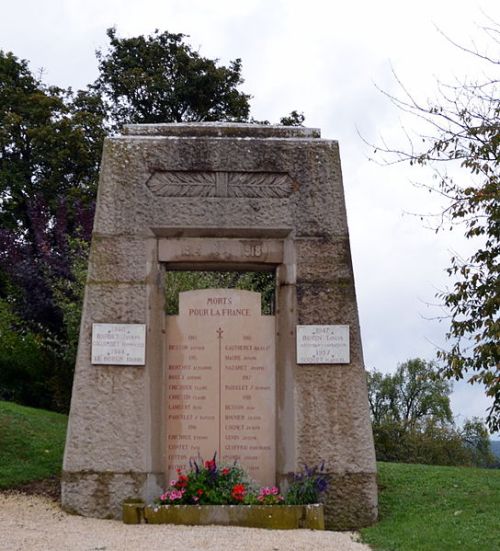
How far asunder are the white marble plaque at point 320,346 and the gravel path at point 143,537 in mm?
1865

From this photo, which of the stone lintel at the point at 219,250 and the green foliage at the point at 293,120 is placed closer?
the stone lintel at the point at 219,250

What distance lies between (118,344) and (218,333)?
112 cm

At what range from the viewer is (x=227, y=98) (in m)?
30.8

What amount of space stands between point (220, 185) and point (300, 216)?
98 centimetres

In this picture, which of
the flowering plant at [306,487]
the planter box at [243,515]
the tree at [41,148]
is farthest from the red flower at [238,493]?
the tree at [41,148]

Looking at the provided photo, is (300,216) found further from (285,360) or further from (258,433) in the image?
(258,433)

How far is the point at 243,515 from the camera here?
8734 mm

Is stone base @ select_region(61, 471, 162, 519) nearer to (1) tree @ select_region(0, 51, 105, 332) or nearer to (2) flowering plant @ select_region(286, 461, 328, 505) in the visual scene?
(2) flowering plant @ select_region(286, 461, 328, 505)

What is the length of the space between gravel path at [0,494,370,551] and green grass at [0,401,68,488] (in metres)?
1.89

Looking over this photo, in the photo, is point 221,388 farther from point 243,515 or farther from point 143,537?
point 143,537

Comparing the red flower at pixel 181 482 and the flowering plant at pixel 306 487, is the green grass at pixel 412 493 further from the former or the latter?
the red flower at pixel 181 482

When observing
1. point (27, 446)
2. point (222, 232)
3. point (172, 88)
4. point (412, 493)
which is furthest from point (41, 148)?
point (412, 493)

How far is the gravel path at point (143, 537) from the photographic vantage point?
7.67 meters

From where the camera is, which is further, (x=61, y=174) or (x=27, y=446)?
(x=61, y=174)
